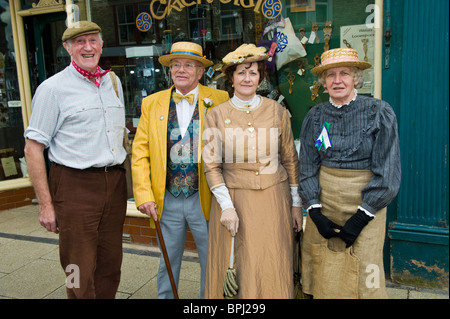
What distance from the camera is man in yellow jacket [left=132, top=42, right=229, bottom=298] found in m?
2.83

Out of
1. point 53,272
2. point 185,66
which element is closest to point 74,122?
point 185,66

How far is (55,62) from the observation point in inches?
238

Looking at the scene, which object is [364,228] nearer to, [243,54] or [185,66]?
[243,54]

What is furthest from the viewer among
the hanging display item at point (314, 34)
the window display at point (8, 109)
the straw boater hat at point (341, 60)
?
the window display at point (8, 109)

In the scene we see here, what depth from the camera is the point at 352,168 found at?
2.42 m

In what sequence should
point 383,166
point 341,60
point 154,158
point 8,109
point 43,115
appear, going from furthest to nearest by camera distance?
point 8,109 < point 154,158 < point 43,115 < point 341,60 < point 383,166

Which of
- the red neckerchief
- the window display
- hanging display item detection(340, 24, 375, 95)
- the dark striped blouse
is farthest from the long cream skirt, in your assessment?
the window display

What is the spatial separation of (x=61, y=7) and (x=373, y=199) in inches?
204

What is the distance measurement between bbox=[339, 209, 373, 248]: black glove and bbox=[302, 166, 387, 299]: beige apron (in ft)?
0.21

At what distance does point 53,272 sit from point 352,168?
10.7 ft

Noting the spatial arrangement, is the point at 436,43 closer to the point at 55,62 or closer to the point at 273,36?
the point at 273,36

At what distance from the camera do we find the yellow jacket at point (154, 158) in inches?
111

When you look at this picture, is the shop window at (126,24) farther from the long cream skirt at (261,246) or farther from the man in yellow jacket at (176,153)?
the long cream skirt at (261,246)

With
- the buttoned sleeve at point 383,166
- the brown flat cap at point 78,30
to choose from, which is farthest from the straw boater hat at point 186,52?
the buttoned sleeve at point 383,166
